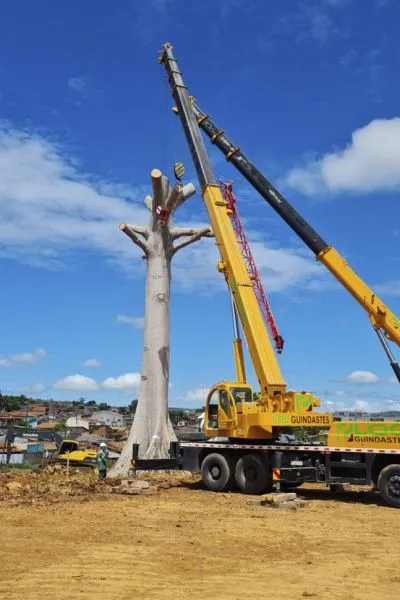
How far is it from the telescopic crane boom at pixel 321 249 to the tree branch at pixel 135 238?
5.03m

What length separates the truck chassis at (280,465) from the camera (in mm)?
16172

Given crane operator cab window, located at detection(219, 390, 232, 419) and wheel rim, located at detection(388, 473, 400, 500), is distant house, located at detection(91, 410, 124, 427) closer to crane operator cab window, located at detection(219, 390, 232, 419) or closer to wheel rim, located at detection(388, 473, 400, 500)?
crane operator cab window, located at detection(219, 390, 232, 419)

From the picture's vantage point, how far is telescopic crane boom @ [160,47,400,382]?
16875 millimetres

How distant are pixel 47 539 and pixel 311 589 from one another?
5100mm

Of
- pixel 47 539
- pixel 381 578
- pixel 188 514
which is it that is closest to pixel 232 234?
pixel 188 514

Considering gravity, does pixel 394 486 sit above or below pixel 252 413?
below

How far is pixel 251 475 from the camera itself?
18.5m

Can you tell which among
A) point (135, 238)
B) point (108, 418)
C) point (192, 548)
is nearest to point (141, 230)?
point (135, 238)

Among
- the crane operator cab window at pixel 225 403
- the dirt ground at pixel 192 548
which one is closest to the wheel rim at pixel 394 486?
the dirt ground at pixel 192 548

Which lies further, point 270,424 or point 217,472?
point 217,472

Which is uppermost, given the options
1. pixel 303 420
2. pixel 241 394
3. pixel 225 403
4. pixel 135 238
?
pixel 135 238

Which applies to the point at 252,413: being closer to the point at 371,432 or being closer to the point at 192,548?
the point at 371,432

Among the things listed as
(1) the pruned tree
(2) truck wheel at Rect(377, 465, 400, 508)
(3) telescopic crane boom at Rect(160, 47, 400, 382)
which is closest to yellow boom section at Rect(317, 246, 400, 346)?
(3) telescopic crane boom at Rect(160, 47, 400, 382)

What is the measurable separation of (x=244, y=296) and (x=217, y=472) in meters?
5.34
